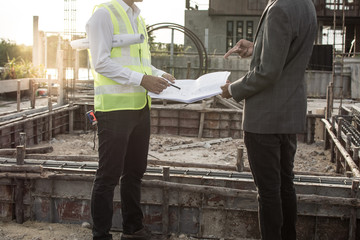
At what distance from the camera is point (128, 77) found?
3.62 metres

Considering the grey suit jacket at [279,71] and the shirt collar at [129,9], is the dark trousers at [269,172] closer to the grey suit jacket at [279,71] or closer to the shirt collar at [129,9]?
the grey suit jacket at [279,71]

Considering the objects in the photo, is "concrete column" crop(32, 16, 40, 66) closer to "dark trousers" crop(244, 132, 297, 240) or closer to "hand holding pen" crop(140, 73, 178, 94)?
"hand holding pen" crop(140, 73, 178, 94)

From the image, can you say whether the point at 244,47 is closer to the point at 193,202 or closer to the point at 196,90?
the point at 196,90

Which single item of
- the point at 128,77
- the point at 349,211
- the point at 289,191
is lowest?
the point at 349,211

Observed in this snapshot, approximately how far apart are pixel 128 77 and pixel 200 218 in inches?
62.6

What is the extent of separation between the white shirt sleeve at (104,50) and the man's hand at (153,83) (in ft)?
0.13

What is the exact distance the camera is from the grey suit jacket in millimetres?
2955

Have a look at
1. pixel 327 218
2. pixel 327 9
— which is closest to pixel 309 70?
pixel 327 9

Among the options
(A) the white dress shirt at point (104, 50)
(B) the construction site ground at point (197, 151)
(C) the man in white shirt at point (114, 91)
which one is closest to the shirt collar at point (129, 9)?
(C) the man in white shirt at point (114, 91)

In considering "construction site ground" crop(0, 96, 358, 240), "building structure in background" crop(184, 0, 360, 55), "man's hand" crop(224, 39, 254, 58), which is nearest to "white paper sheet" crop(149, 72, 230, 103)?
"man's hand" crop(224, 39, 254, 58)

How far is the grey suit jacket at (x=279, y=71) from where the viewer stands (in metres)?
2.96

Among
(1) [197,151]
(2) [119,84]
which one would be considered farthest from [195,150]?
(2) [119,84]

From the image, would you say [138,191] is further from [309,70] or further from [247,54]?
[309,70]

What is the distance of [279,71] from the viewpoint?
9.82 feet
